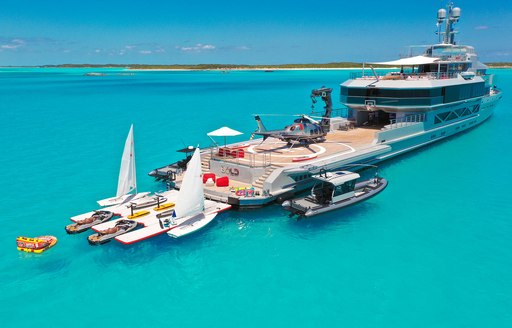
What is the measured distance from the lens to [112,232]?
19.2m

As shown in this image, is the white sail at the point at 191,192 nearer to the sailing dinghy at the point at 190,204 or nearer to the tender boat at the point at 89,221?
the sailing dinghy at the point at 190,204

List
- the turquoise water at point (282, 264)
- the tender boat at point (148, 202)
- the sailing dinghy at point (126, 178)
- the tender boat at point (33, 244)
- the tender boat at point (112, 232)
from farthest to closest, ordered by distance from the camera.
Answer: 1. the sailing dinghy at point (126, 178)
2. the tender boat at point (148, 202)
3. the tender boat at point (112, 232)
4. the tender boat at point (33, 244)
5. the turquoise water at point (282, 264)

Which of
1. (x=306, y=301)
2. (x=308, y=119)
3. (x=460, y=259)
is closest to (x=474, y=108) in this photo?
(x=308, y=119)

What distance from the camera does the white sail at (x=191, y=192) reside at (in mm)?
19984

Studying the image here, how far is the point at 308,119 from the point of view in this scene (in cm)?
3075

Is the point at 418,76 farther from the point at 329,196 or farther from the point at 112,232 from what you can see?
the point at 112,232

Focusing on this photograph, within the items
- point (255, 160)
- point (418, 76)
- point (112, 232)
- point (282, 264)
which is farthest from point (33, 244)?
point (418, 76)

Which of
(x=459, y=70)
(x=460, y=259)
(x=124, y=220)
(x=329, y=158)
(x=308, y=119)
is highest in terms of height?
(x=459, y=70)

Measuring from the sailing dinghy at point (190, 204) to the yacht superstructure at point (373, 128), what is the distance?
96.6 inches

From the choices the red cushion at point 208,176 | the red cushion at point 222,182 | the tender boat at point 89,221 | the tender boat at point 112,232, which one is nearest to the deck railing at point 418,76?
the red cushion at point 208,176

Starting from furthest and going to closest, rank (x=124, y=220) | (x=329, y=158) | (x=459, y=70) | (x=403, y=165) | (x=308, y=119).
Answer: (x=459, y=70) < (x=403, y=165) < (x=308, y=119) < (x=329, y=158) < (x=124, y=220)

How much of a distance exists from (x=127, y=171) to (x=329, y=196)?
12.9 meters

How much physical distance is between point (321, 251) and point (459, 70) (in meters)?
40.1

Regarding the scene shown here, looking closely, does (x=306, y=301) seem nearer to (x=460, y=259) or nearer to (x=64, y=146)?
(x=460, y=259)
